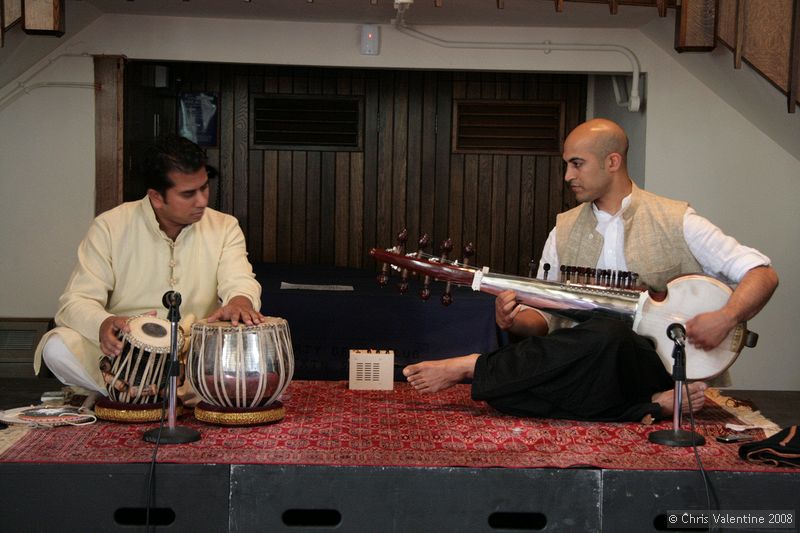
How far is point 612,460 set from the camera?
3.10 m

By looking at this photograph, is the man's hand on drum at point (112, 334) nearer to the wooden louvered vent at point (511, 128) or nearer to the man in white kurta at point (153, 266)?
the man in white kurta at point (153, 266)

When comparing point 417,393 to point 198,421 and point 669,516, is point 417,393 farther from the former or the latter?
point 669,516

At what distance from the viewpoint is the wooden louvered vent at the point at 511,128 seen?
7.22 metres

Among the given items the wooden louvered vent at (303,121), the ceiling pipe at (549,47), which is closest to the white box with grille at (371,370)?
the ceiling pipe at (549,47)

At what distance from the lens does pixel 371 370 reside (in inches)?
166

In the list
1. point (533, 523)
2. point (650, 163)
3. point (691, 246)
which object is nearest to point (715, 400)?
point (691, 246)

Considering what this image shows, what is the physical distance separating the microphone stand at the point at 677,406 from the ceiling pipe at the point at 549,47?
3.24m

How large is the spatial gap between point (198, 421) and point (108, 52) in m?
3.35

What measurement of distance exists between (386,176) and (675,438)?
4226mm

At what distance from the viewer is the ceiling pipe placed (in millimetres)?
6195

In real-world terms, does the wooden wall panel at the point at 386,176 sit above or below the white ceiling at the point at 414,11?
below

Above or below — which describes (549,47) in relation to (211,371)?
above

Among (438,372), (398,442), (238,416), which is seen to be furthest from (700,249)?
(238,416)

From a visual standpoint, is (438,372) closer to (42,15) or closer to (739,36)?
(739,36)
